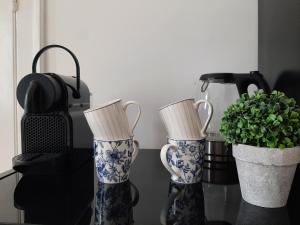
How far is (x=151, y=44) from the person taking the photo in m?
0.93

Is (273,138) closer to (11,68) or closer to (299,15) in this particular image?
(299,15)

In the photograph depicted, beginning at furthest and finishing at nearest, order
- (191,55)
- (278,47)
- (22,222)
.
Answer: (191,55), (278,47), (22,222)

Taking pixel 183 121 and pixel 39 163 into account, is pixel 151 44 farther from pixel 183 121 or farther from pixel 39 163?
pixel 39 163

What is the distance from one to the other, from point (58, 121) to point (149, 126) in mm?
406

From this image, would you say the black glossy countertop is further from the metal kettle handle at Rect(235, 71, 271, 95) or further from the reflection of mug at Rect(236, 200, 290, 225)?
the metal kettle handle at Rect(235, 71, 271, 95)

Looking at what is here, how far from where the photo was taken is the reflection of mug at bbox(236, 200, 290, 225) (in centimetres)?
39

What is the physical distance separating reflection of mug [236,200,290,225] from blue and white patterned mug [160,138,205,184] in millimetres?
129

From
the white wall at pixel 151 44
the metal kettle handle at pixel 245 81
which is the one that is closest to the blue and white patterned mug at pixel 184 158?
the metal kettle handle at pixel 245 81

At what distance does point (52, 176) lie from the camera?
605 millimetres

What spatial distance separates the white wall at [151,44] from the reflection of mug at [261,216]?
0.53 metres

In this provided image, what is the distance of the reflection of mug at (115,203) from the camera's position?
1.32 feet

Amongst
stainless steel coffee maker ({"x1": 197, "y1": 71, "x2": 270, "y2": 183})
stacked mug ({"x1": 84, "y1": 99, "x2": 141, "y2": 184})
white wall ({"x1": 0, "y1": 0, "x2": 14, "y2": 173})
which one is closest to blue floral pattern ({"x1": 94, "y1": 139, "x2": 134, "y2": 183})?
stacked mug ({"x1": 84, "y1": 99, "x2": 141, "y2": 184})

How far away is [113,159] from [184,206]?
0.58 ft

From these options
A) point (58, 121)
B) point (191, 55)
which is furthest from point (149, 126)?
point (58, 121)
